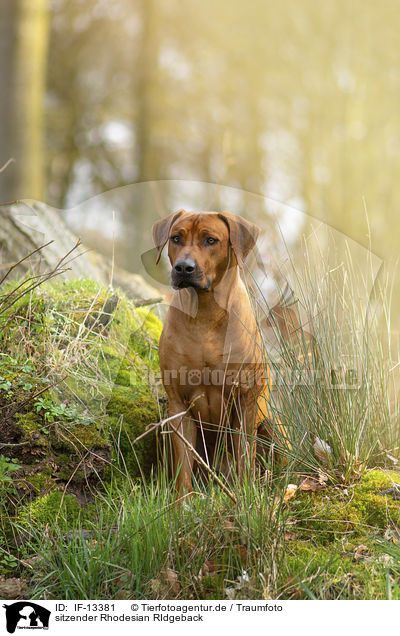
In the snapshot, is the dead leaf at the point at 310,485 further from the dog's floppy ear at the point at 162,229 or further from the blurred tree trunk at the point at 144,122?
the blurred tree trunk at the point at 144,122

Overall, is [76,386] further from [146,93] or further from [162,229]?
[146,93]

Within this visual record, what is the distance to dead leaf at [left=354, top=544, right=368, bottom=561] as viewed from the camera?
2.04m

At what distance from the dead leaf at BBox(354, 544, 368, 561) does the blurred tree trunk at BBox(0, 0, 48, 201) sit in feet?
10.9

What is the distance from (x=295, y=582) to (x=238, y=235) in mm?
1664

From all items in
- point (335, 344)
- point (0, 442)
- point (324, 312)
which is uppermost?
point (324, 312)

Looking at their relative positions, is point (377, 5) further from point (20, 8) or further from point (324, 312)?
point (20, 8)

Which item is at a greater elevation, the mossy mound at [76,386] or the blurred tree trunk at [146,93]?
the blurred tree trunk at [146,93]

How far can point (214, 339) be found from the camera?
8.99 ft

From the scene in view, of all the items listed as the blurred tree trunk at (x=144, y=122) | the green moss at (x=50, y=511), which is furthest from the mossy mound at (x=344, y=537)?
the blurred tree trunk at (x=144, y=122)

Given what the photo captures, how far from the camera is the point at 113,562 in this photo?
1919mm

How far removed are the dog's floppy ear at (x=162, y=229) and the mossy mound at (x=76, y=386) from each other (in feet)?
2.67

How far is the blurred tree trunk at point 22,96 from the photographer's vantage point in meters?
3.71

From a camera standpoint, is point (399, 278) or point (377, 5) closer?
point (399, 278)

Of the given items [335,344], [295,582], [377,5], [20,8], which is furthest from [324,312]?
[20,8]
